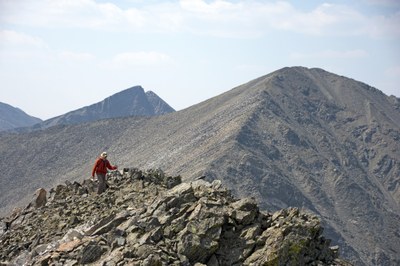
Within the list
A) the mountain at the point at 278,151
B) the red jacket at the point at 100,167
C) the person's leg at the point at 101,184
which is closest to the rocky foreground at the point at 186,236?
the person's leg at the point at 101,184

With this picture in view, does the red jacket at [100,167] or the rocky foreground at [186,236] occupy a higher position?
the red jacket at [100,167]

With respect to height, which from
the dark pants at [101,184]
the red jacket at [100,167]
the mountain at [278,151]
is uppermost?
the red jacket at [100,167]

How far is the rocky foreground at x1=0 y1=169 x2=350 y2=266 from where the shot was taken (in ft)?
63.3

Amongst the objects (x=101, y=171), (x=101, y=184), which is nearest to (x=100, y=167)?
(x=101, y=171)

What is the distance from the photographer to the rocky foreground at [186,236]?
19.3 metres

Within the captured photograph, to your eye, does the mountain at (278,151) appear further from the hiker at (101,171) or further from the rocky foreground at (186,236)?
the rocky foreground at (186,236)

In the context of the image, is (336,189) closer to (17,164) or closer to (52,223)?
(17,164)

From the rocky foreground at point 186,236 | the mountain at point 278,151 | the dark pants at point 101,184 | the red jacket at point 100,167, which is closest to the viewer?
the rocky foreground at point 186,236

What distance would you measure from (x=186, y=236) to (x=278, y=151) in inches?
4715

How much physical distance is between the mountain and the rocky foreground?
8347 cm

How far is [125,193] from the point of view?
2795cm

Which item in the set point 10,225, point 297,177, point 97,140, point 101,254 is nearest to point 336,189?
point 297,177

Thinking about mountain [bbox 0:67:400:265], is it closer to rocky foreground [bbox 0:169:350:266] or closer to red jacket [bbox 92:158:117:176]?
red jacket [bbox 92:158:117:176]

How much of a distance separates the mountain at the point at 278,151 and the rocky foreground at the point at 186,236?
8347 cm
